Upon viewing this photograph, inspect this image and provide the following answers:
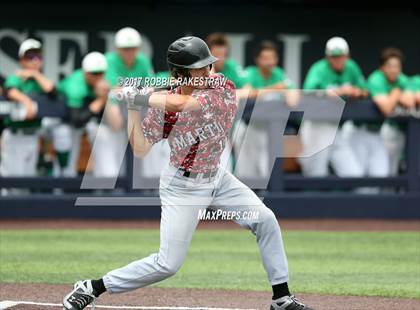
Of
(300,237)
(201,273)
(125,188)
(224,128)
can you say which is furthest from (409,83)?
(224,128)

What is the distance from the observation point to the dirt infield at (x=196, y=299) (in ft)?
21.4

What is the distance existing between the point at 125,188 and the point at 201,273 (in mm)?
3443

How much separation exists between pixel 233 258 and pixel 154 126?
319 cm

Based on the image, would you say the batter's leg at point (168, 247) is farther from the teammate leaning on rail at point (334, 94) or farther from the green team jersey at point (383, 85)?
the green team jersey at point (383, 85)

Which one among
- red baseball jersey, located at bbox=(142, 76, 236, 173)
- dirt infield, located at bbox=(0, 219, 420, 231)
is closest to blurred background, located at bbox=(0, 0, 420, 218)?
dirt infield, located at bbox=(0, 219, 420, 231)

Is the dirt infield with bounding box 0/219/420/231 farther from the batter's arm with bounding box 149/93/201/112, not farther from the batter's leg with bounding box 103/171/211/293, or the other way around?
the batter's arm with bounding box 149/93/201/112

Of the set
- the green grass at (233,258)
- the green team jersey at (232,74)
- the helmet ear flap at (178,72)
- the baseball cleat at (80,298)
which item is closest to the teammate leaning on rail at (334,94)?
the green team jersey at (232,74)

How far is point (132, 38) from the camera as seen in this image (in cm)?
1095

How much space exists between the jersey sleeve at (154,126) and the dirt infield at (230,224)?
4984mm

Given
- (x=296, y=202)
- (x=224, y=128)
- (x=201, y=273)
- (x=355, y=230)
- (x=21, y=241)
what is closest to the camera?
(x=224, y=128)

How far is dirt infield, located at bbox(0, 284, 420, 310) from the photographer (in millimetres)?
6520

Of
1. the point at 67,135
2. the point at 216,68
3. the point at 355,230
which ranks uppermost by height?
the point at 216,68

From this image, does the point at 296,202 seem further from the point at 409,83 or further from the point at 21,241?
the point at 21,241

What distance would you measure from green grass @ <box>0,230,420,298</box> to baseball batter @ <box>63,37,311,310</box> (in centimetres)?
145
